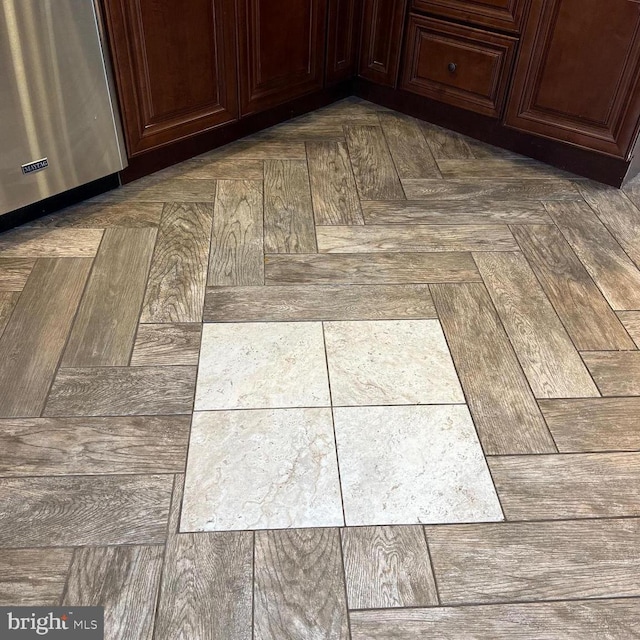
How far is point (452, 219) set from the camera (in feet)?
6.93

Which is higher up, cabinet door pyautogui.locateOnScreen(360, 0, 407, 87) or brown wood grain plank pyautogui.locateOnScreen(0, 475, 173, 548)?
cabinet door pyautogui.locateOnScreen(360, 0, 407, 87)

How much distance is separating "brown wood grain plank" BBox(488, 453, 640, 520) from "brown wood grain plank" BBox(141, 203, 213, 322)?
85 cm

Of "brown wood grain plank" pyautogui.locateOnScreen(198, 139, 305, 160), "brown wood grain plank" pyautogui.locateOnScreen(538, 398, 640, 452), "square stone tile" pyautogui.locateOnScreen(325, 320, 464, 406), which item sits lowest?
"brown wood grain plank" pyautogui.locateOnScreen(198, 139, 305, 160)

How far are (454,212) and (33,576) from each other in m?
1.61

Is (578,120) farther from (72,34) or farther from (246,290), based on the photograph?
(72,34)

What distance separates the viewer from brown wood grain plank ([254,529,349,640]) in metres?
1.05

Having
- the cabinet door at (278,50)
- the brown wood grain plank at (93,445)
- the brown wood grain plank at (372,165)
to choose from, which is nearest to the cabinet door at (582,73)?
the brown wood grain plank at (372,165)

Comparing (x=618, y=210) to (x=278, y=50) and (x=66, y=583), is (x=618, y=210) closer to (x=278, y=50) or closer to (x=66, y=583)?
(x=278, y=50)

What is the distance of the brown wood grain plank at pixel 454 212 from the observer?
210 centimetres

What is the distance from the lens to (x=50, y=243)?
190cm

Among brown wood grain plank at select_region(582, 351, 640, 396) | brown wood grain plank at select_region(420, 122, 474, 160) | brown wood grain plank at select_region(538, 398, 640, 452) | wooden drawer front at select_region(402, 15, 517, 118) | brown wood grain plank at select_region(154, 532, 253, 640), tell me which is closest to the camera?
brown wood grain plank at select_region(154, 532, 253, 640)

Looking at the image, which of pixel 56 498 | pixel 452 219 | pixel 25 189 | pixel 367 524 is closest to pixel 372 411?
pixel 367 524

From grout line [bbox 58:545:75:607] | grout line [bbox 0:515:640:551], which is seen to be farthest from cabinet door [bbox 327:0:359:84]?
grout line [bbox 58:545:75:607]

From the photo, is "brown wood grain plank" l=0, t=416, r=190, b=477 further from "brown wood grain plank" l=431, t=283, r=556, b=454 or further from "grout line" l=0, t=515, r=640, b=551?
"brown wood grain plank" l=431, t=283, r=556, b=454
